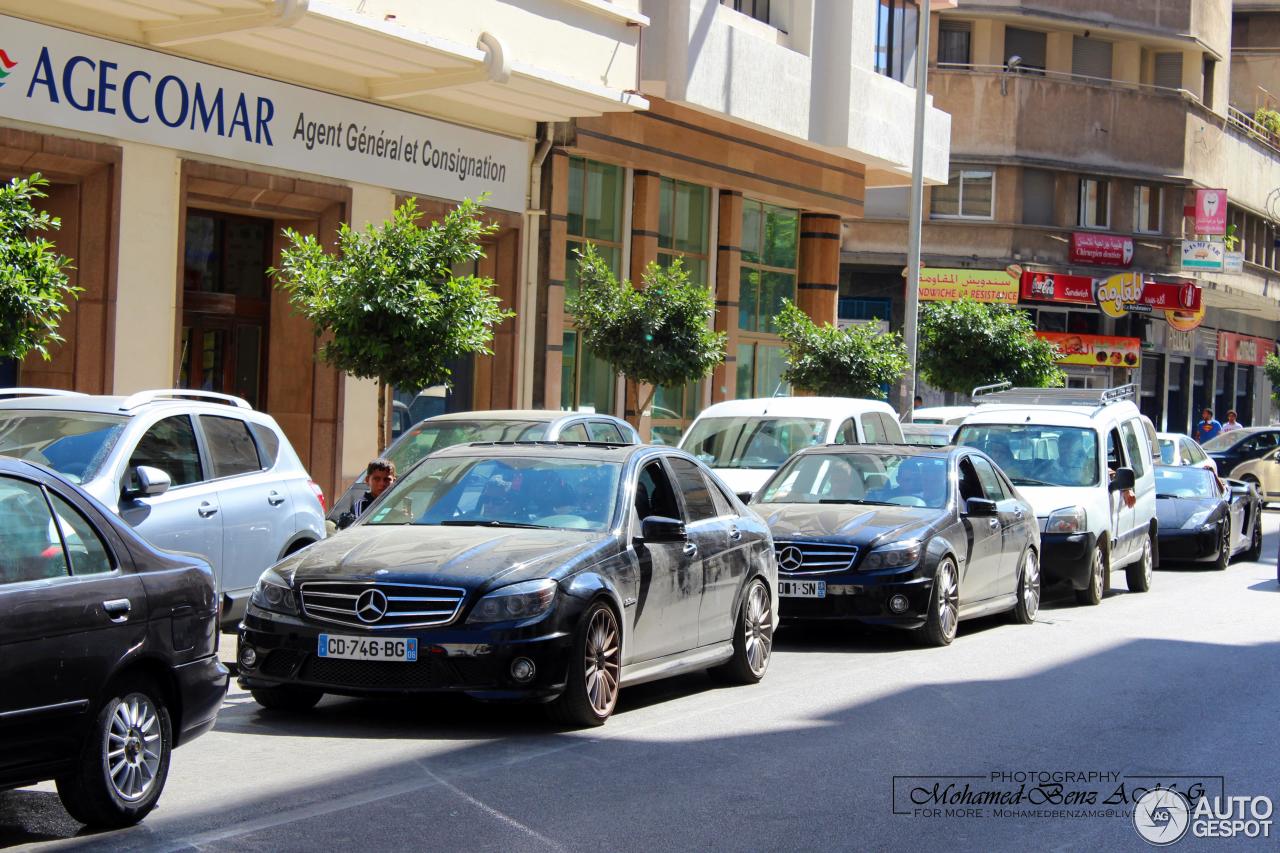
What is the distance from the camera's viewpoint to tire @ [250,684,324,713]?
888 centimetres

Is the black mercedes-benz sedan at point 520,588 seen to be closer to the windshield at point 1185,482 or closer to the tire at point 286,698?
the tire at point 286,698

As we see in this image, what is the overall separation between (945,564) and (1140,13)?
3901cm

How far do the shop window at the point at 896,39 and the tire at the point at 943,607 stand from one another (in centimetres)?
1871

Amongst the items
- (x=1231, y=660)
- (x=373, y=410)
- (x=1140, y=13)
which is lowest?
(x=1231, y=660)

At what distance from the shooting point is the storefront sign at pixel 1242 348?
56.5 meters

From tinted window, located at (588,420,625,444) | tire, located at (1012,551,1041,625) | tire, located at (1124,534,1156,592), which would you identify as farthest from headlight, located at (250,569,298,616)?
tire, located at (1124,534,1156,592)

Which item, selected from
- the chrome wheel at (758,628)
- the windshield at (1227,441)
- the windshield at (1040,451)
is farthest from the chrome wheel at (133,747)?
the windshield at (1227,441)

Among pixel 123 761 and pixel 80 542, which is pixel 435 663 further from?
pixel 80 542

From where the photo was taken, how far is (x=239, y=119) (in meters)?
18.5

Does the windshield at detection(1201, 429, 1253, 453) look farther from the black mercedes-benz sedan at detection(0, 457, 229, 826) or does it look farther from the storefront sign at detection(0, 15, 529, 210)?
the black mercedes-benz sedan at detection(0, 457, 229, 826)

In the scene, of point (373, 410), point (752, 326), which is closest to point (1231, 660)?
point (373, 410)

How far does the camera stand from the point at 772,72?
2630cm

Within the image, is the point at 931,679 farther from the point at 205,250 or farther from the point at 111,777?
the point at 205,250

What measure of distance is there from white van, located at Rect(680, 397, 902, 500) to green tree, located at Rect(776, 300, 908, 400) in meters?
7.25
